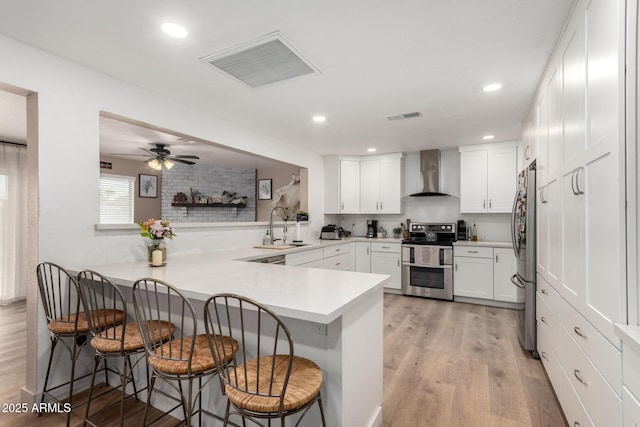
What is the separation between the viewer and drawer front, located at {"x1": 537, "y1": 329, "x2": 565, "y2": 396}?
6.60 ft

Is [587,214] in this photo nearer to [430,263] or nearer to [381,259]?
[430,263]

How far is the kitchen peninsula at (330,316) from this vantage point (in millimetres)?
1419

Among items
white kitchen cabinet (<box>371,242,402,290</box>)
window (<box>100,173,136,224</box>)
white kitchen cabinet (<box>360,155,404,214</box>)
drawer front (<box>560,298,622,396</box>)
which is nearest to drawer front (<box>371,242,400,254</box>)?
white kitchen cabinet (<box>371,242,402,290</box>)

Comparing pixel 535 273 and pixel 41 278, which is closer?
pixel 41 278

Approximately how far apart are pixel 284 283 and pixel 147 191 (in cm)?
580

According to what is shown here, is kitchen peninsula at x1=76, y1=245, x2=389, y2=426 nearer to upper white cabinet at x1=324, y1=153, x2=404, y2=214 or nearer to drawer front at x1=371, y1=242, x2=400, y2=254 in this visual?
drawer front at x1=371, y1=242, x2=400, y2=254

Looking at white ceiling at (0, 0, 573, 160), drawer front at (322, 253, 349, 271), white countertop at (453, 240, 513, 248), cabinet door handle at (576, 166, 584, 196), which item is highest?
white ceiling at (0, 0, 573, 160)

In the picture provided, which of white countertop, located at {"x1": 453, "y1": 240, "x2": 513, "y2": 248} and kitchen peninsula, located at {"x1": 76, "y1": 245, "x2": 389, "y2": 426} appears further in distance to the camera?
white countertop, located at {"x1": 453, "y1": 240, "x2": 513, "y2": 248}

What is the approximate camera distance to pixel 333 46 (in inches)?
78.6

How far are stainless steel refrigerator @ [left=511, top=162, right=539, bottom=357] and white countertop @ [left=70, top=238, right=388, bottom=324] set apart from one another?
159 centimetres

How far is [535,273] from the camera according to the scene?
271cm

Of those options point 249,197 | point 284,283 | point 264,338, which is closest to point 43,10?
point 284,283

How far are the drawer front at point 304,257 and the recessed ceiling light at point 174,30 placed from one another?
7.83ft

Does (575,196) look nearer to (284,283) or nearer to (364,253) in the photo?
(284,283)
